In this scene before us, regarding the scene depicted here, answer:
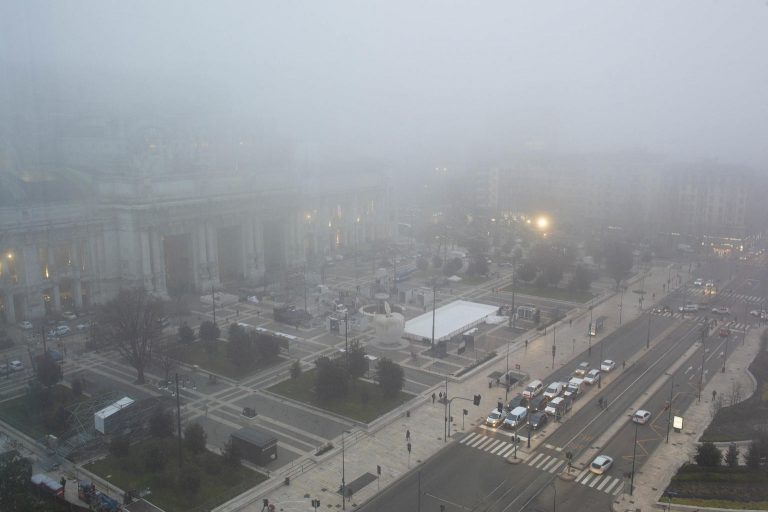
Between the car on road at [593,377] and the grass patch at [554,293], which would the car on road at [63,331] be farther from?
the grass patch at [554,293]

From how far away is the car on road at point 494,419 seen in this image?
1867cm

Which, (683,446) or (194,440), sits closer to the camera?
(194,440)

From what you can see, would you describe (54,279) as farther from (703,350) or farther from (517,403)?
(703,350)

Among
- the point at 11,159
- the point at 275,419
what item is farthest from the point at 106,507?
the point at 11,159

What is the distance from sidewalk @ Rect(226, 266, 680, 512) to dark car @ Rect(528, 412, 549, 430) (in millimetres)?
1489

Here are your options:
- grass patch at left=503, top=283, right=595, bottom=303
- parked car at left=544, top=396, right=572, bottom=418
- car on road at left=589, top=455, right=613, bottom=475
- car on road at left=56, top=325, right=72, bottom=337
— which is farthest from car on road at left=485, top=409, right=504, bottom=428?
car on road at left=56, top=325, right=72, bottom=337

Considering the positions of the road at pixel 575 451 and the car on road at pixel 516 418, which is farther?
the car on road at pixel 516 418

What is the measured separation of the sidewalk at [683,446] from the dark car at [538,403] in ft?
11.9

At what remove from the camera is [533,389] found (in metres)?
20.9

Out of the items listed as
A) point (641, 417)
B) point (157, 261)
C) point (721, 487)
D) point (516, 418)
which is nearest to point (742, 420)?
point (641, 417)

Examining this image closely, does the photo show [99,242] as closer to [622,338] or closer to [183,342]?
[183,342]

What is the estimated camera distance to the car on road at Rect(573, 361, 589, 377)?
22.5m

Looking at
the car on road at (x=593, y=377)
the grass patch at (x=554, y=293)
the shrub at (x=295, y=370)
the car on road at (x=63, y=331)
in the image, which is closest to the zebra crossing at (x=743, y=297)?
the grass patch at (x=554, y=293)

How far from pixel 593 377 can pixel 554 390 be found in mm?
2113
